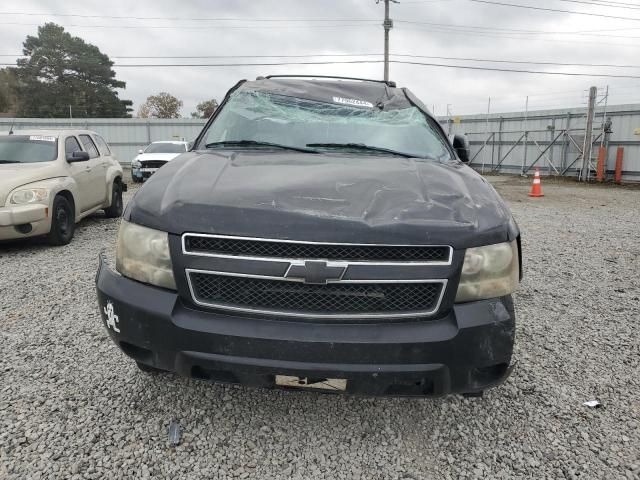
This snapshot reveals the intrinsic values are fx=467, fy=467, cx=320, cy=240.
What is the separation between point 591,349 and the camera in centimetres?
329

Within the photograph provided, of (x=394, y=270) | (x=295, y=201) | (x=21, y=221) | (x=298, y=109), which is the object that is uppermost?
(x=298, y=109)

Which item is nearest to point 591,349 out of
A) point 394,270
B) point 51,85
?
point 394,270

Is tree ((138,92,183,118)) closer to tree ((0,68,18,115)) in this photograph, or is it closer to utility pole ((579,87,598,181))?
tree ((0,68,18,115))

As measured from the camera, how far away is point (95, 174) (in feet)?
24.9

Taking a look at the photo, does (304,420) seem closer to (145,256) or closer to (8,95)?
(145,256)

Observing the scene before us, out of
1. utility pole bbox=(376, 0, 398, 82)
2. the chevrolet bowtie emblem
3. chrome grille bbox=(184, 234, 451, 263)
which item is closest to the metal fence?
utility pole bbox=(376, 0, 398, 82)

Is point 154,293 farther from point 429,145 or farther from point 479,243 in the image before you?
point 429,145

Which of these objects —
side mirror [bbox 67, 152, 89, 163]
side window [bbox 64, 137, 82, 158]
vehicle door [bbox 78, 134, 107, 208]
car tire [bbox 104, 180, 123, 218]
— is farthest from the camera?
car tire [bbox 104, 180, 123, 218]

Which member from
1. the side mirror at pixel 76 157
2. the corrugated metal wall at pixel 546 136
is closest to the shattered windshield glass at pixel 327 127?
the side mirror at pixel 76 157

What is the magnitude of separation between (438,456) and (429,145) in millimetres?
1830

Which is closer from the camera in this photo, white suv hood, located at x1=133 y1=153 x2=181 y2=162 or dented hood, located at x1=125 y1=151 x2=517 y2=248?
dented hood, located at x1=125 y1=151 x2=517 y2=248

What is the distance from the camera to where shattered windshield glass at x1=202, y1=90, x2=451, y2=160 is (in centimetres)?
291

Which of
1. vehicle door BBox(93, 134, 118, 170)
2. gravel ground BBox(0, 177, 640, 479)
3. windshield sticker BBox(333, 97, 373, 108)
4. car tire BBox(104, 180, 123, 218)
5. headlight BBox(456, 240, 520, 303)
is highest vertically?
windshield sticker BBox(333, 97, 373, 108)

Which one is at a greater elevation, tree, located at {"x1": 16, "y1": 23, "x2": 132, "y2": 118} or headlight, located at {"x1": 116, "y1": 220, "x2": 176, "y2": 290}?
tree, located at {"x1": 16, "y1": 23, "x2": 132, "y2": 118}
